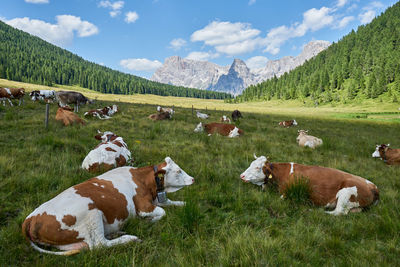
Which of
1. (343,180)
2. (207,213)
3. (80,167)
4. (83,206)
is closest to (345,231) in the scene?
(343,180)

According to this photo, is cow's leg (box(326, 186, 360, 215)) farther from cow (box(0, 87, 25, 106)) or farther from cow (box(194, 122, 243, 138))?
cow (box(0, 87, 25, 106))

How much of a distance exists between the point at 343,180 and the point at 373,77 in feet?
344

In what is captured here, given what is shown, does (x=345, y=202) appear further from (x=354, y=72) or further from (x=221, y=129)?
(x=354, y=72)

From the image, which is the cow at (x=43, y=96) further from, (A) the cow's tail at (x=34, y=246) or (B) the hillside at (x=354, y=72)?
(B) the hillside at (x=354, y=72)

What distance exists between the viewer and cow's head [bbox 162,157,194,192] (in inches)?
167

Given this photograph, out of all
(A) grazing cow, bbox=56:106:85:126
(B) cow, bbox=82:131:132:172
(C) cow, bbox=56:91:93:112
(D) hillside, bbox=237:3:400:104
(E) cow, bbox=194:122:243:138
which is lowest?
(B) cow, bbox=82:131:132:172

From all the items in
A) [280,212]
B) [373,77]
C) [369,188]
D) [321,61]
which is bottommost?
[280,212]

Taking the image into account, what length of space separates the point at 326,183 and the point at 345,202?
19.3 inches

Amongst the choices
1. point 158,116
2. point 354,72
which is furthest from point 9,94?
point 354,72

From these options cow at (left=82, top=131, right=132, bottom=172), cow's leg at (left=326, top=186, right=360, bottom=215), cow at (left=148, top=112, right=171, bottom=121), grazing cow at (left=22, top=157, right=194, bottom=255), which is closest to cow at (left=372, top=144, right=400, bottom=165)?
cow's leg at (left=326, top=186, right=360, bottom=215)

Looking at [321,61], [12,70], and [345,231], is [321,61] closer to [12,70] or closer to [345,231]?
[345,231]

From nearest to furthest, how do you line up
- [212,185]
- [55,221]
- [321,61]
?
[55,221] < [212,185] < [321,61]

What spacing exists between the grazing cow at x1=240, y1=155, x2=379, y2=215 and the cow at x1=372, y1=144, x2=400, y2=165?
5.60 meters

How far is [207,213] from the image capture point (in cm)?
367
